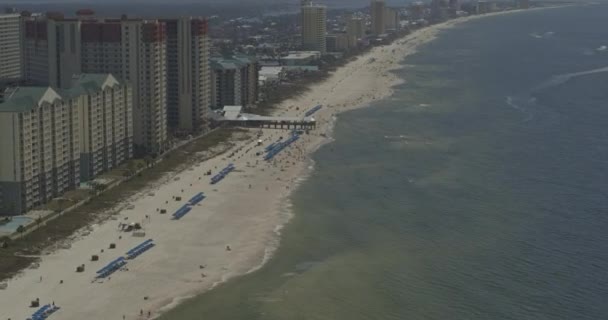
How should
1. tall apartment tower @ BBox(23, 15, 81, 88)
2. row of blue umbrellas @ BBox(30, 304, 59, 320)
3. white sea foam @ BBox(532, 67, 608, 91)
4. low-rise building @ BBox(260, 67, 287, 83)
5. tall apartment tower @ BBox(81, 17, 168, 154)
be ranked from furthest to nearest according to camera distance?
1. low-rise building @ BBox(260, 67, 287, 83)
2. white sea foam @ BBox(532, 67, 608, 91)
3. tall apartment tower @ BBox(23, 15, 81, 88)
4. tall apartment tower @ BBox(81, 17, 168, 154)
5. row of blue umbrellas @ BBox(30, 304, 59, 320)

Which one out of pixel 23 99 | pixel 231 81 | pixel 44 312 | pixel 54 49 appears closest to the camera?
pixel 44 312

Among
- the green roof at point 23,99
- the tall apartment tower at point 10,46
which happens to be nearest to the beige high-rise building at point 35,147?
the green roof at point 23,99

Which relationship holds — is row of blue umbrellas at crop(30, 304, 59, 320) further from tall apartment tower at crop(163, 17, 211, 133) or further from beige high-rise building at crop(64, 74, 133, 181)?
tall apartment tower at crop(163, 17, 211, 133)

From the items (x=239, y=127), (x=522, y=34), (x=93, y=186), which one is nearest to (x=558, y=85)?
(x=239, y=127)

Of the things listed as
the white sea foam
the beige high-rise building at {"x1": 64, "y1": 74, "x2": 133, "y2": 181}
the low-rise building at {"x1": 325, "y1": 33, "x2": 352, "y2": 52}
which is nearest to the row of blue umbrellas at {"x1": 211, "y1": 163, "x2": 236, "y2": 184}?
the beige high-rise building at {"x1": 64, "y1": 74, "x2": 133, "y2": 181}

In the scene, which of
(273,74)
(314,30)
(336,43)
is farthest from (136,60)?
(336,43)

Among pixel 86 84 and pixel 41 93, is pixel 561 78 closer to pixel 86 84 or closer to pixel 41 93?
pixel 86 84

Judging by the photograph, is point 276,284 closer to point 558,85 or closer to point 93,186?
point 93,186
